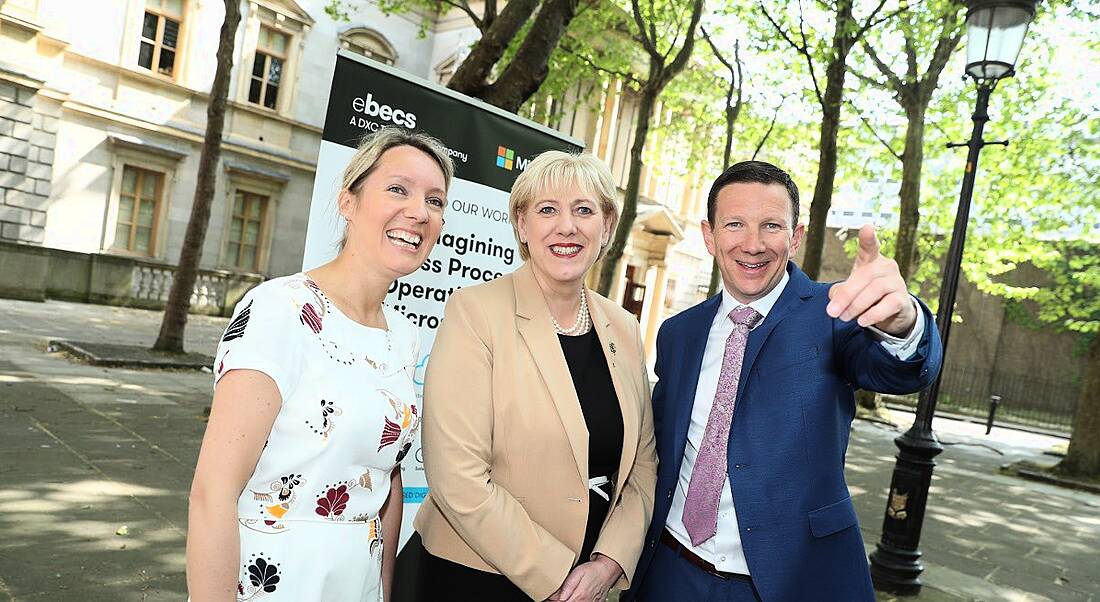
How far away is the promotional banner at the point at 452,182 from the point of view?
11.4 feet

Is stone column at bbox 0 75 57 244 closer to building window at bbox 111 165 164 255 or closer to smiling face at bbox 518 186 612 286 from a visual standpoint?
building window at bbox 111 165 164 255

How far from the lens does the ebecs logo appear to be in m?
3.57

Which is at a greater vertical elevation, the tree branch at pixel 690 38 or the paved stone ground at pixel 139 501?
the tree branch at pixel 690 38

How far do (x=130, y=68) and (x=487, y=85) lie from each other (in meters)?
16.2

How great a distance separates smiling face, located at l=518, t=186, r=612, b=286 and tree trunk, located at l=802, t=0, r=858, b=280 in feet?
30.1

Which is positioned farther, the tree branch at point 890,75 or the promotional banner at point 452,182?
the tree branch at point 890,75

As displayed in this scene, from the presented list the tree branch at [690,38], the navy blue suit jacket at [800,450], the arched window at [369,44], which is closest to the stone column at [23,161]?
the arched window at [369,44]

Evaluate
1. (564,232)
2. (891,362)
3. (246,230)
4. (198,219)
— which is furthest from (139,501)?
(246,230)

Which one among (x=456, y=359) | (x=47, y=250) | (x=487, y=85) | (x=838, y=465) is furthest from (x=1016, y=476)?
(x=47, y=250)

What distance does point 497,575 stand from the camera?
93.8 inches

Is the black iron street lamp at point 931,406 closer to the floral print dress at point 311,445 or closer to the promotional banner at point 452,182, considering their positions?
the promotional banner at point 452,182

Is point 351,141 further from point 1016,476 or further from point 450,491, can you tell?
point 1016,476

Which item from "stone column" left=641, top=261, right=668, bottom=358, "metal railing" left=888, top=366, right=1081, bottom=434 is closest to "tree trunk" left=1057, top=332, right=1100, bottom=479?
"metal railing" left=888, top=366, right=1081, bottom=434

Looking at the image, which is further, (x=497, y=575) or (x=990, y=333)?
(x=990, y=333)
